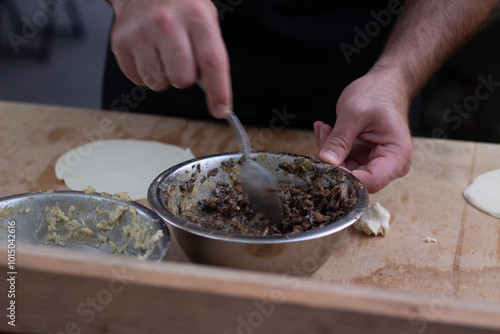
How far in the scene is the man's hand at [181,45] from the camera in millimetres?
1231

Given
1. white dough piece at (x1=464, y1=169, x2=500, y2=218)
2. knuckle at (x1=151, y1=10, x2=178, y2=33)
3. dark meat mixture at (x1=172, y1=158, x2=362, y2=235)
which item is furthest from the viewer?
white dough piece at (x1=464, y1=169, x2=500, y2=218)

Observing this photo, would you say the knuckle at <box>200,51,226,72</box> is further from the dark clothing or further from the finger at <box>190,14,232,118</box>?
the dark clothing

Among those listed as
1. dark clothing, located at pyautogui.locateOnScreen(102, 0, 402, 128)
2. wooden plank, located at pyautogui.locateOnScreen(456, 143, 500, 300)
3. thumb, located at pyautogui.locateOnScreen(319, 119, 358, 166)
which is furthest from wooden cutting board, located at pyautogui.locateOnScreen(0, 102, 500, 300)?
thumb, located at pyautogui.locateOnScreen(319, 119, 358, 166)

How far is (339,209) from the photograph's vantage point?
134cm

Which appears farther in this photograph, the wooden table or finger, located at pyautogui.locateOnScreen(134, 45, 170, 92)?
finger, located at pyautogui.locateOnScreen(134, 45, 170, 92)

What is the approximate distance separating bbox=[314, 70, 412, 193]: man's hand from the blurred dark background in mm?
1772

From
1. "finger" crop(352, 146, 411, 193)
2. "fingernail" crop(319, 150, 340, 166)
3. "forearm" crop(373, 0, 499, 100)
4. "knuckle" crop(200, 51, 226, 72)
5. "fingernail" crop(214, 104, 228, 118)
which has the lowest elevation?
"finger" crop(352, 146, 411, 193)

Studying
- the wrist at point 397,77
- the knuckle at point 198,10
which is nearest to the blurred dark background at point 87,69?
the wrist at point 397,77

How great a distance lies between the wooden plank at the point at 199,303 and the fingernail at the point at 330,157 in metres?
0.65

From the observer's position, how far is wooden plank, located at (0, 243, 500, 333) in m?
0.84

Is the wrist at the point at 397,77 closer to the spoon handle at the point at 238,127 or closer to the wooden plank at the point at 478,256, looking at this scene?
the wooden plank at the point at 478,256

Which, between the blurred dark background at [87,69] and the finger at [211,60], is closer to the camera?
the finger at [211,60]

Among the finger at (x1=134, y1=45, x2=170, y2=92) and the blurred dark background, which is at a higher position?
the finger at (x1=134, y1=45, x2=170, y2=92)

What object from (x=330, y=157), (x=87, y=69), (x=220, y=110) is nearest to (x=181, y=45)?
(x=220, y=110)
